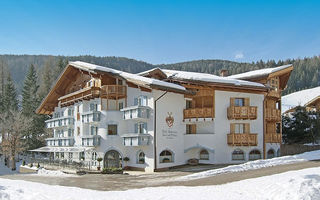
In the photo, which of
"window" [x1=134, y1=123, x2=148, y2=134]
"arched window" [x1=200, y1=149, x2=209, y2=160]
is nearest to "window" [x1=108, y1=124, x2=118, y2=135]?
"window" [x1=134, y1=123, x2=148, y2=134]

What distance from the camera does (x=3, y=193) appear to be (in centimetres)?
1440

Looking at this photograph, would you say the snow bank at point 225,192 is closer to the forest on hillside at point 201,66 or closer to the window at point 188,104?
the window at point 188,104

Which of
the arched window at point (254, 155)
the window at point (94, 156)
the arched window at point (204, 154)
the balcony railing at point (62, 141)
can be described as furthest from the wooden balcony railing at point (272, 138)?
the balcony railing at point (62, 141)

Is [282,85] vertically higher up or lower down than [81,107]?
higher up

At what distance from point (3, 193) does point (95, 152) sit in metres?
17.3

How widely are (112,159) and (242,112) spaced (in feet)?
44.5

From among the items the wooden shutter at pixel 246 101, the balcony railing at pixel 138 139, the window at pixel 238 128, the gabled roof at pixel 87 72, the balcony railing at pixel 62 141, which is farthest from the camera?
the balcony railing at pixel 62 141

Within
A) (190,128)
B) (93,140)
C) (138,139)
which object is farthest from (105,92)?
(190,128)

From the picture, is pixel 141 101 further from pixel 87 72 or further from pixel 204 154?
pixel 87 72

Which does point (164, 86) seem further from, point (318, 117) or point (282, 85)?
point (318, 117)

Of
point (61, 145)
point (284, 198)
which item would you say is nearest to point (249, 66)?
point (61, 145)

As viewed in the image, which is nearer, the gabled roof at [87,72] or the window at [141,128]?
the gabled roof at [87,72]

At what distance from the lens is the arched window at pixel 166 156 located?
28.6 meters

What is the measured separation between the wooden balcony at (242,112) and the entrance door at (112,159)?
38.5 ft
